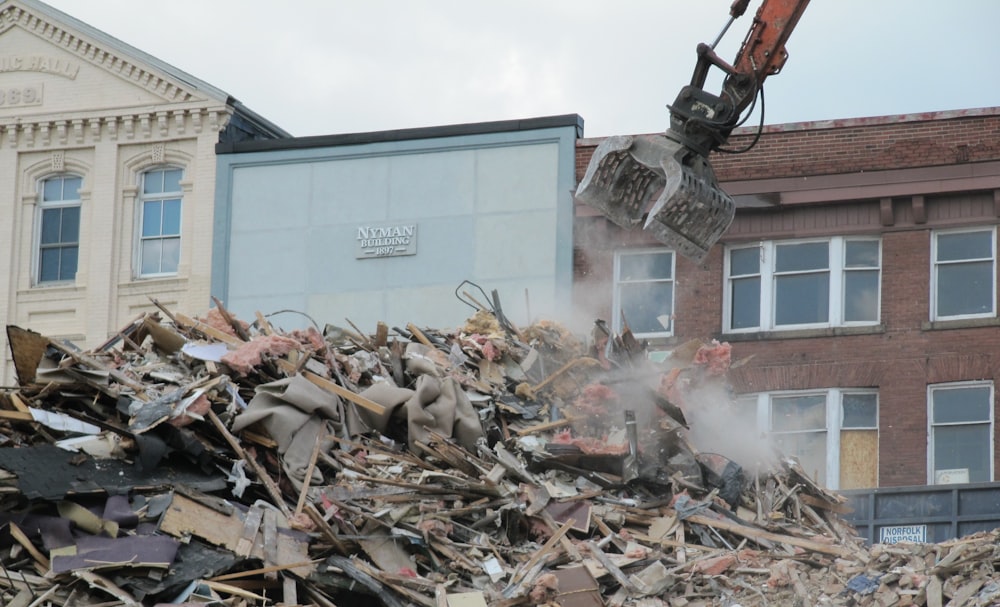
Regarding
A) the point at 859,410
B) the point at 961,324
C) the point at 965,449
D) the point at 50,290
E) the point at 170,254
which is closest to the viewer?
the point at 965,449

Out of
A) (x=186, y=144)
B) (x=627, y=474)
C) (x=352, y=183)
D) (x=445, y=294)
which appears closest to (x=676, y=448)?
(x=627, y=474)

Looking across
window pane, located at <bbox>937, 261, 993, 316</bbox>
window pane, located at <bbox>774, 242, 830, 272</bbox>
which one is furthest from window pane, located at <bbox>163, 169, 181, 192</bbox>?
window pane, located at <bbox>937, 261, 993, 316</bbox>

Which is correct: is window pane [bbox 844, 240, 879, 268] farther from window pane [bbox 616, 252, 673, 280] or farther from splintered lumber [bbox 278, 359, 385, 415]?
splintered lumber [bbox 278, 359, 385, 415]

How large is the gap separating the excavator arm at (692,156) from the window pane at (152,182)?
62.7ft

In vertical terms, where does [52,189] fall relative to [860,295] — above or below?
above

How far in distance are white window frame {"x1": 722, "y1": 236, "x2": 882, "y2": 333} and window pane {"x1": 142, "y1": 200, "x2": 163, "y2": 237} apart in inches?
449

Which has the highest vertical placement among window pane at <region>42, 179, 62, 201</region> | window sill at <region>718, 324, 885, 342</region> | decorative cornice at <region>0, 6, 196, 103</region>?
decorative cornice at <region>0, 6, 196, 103</region>

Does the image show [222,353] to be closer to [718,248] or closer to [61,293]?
[718,248]

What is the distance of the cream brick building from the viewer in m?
31.0

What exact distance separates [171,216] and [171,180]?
717mm

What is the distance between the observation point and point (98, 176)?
31.5m

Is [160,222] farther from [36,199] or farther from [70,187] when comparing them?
[36,199]

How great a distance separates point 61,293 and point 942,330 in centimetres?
1683

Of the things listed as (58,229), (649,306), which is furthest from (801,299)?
(58,229)
